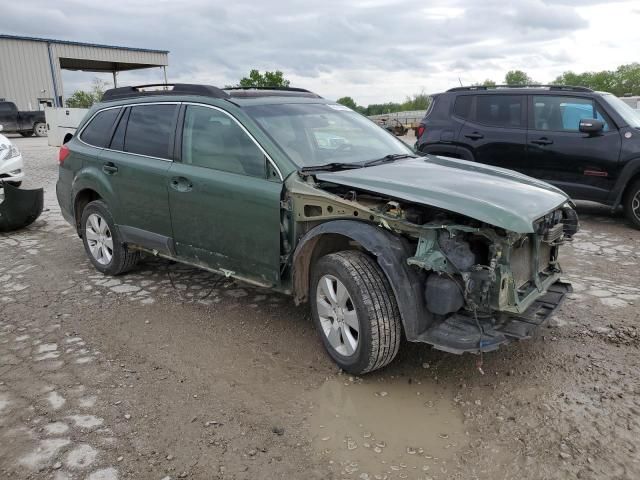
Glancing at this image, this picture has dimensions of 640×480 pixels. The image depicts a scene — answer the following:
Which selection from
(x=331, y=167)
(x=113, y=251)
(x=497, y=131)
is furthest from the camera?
(x=497, y=131)

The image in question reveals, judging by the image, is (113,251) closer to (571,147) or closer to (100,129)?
(100,129)

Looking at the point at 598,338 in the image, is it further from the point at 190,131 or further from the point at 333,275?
the point at 190,131

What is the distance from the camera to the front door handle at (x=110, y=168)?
16.5 ft

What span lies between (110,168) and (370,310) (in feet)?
10.2

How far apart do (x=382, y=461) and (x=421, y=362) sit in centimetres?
106

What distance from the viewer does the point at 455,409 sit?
3160 mm

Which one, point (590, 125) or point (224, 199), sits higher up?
point (590, 125)

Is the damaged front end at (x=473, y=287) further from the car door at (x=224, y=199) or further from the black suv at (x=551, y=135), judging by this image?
the black suv at (x=551, y=135)

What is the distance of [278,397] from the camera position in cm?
332

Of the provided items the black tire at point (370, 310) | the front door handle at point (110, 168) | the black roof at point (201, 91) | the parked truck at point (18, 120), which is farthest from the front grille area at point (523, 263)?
the parked truck at point (18, 120)

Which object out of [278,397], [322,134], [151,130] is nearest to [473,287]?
[278,397]

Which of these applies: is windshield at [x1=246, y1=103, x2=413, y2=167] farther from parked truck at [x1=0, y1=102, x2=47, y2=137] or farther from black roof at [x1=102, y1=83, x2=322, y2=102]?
parked truck at [x1=0, y1=102, x2=47, y2=137]

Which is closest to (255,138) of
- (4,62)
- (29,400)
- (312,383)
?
(312,383)

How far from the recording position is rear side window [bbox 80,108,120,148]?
5.29 meters
